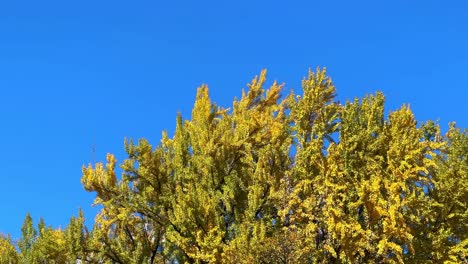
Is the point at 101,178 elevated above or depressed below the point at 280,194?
above

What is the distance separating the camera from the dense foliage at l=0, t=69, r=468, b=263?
1153cm

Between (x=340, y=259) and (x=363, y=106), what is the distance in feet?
13.8

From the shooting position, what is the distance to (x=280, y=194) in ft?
40.0

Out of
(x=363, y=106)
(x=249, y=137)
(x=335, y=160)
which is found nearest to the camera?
(x=335, y=160)

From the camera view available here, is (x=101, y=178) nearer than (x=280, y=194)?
No

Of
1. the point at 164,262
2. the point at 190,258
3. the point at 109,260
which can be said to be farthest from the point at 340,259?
the point at 109,260

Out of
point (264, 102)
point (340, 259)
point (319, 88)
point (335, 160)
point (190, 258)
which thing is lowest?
point (340, 259)

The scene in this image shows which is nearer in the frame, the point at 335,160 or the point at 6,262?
the point at 335,160

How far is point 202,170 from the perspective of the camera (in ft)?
45.8

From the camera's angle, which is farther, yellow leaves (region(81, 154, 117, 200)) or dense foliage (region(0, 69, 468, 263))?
yellow leaves (region(81, 154, 117, 200))

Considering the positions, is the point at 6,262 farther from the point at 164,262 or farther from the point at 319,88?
the point at 319,88

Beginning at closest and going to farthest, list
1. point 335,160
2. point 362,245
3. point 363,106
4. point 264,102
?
point 362,245
point 335,160
point 363,106
point 264,102

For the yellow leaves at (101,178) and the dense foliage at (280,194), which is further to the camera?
the yellow leaves at (101,178)

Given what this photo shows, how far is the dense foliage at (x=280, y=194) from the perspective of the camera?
11531 millimetres
